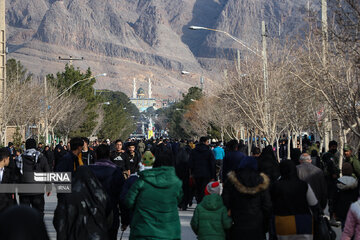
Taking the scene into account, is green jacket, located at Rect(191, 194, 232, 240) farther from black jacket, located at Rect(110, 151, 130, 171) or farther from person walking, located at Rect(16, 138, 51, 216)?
black jacket, located at Rect(110, 151, 130, 171)

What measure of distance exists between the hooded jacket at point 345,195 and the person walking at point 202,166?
20.1 feet

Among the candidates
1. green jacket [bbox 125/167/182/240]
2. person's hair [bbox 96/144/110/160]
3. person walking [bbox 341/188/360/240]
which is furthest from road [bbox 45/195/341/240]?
person walking [bbox 341/188/360/240]

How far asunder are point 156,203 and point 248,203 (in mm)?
1105

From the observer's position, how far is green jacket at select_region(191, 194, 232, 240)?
7785 mm

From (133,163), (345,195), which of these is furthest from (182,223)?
(345,195)

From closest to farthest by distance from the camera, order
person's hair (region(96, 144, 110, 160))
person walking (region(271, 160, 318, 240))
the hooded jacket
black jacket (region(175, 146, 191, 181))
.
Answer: person walking (region(271, 160, 318, 240)) → person's hair (region(96, 144, 110, 160)) → the hooded jacket → black jacket (region(175, 146, 191, 181))

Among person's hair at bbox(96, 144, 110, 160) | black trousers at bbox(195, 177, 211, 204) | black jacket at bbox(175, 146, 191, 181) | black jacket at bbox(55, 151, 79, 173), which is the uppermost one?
person's hair at bbox(96, 144, 110, 160)

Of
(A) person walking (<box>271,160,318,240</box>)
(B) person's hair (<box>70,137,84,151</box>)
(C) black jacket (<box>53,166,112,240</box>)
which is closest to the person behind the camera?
(C) black jacket (<box>53,166,112,240</box>)

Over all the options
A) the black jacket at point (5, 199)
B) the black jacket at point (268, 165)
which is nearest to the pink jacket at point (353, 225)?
the black jacket at point (5, 199)

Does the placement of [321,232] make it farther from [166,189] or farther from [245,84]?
[245,84]

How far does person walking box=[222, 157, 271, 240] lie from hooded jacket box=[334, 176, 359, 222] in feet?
7.53

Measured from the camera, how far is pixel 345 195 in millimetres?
9953

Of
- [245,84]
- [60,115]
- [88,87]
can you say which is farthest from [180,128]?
[245,84]

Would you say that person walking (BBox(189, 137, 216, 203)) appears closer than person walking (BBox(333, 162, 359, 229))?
No
